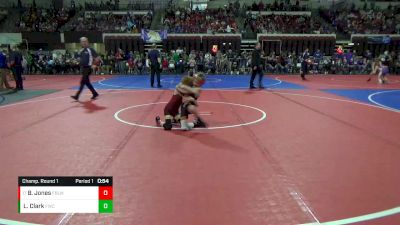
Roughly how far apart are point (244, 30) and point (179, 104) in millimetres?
23263

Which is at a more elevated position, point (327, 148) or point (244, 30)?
point (244, 30)

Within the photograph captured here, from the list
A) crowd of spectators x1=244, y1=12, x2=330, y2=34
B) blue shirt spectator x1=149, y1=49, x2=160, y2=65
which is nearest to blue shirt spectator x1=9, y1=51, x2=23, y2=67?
blue shirt spectator x1=149, y1=49, x2=160, y2=65

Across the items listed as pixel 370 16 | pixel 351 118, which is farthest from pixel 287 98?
pixel 370 16

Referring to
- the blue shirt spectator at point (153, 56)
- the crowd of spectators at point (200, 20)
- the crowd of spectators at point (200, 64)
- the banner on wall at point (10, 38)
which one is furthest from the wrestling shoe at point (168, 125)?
the banner on wall at point (10, 38)

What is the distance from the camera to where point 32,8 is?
101 feet

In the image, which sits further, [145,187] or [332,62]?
[332,62]

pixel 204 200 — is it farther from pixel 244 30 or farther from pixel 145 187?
pixel 244 30

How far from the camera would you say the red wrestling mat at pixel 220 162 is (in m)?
3.52

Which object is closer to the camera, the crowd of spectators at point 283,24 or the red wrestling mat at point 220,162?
the red wrestling mat at point 220,162

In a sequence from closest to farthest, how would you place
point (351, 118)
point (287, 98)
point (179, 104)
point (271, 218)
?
point (271, 218) < point (179, 104) < point (351, 118) < point (287, 98)

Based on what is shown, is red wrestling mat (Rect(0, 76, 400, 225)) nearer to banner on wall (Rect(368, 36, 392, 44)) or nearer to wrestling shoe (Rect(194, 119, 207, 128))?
wrestling shoe (Rect(194, 119, 207, 128))

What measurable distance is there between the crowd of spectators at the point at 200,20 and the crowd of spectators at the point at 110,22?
72.6 inches
